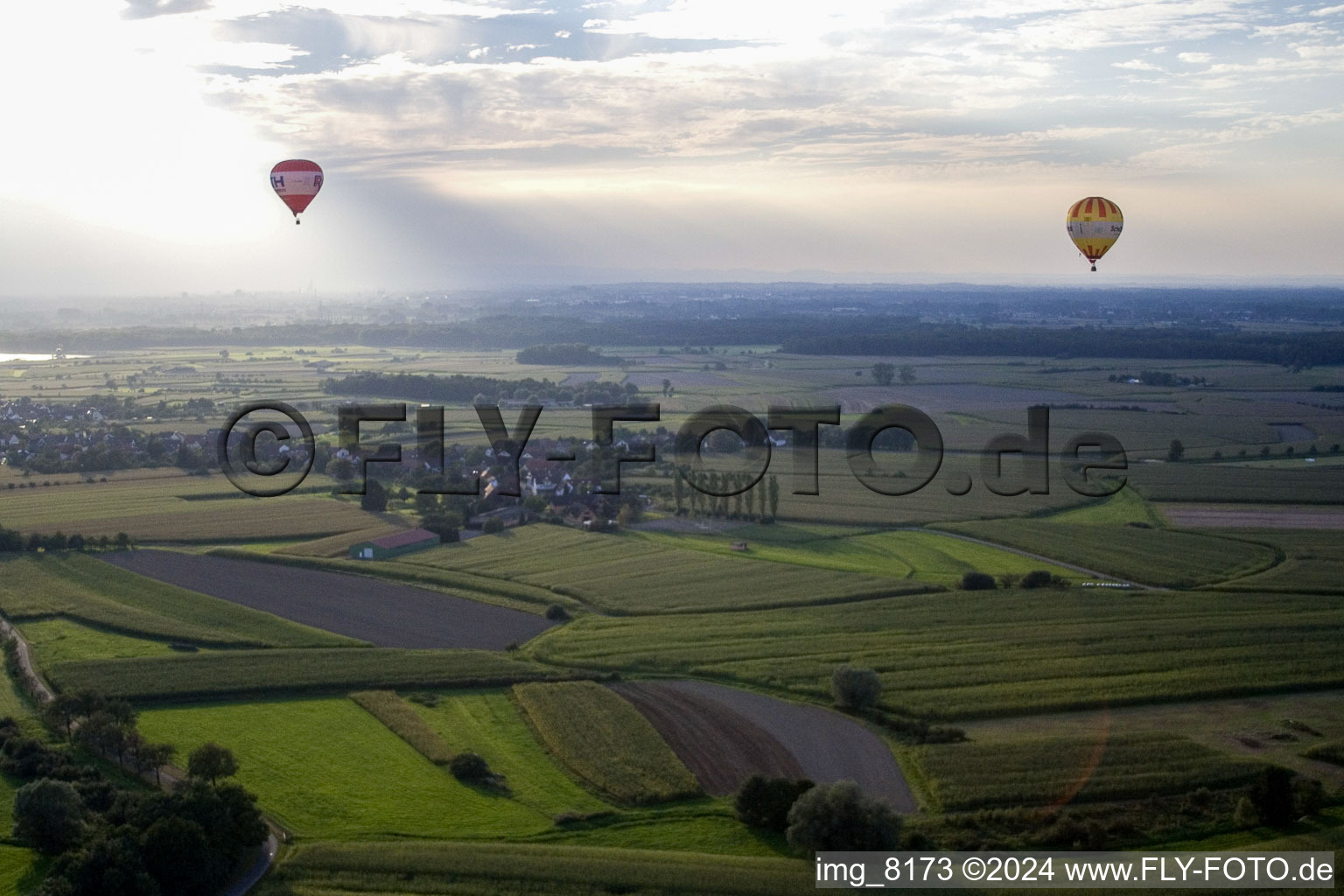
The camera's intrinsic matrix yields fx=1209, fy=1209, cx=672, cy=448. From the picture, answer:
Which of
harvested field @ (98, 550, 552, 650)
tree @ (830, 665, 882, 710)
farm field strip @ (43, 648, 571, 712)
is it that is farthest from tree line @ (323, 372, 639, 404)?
tree @ (830, 665, 882, 710)

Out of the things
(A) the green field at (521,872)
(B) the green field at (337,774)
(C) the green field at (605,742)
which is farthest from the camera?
(C) the green field at (605,742)

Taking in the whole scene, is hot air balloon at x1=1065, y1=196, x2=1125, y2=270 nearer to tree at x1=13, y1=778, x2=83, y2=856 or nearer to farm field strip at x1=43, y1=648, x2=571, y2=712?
farm field strip at x1=43, y1=648, x2=571, y2=712

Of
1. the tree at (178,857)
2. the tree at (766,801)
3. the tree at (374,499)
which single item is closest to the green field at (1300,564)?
the tree at (766,801)

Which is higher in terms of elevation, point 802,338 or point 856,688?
point 802,338

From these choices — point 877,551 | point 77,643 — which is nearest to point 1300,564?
point 877,551

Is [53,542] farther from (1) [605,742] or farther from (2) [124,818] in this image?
(1) [605,742]

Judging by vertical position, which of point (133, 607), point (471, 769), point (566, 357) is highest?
point (566, 357)

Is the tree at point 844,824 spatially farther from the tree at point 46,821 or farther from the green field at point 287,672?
the tree at point 46,821
